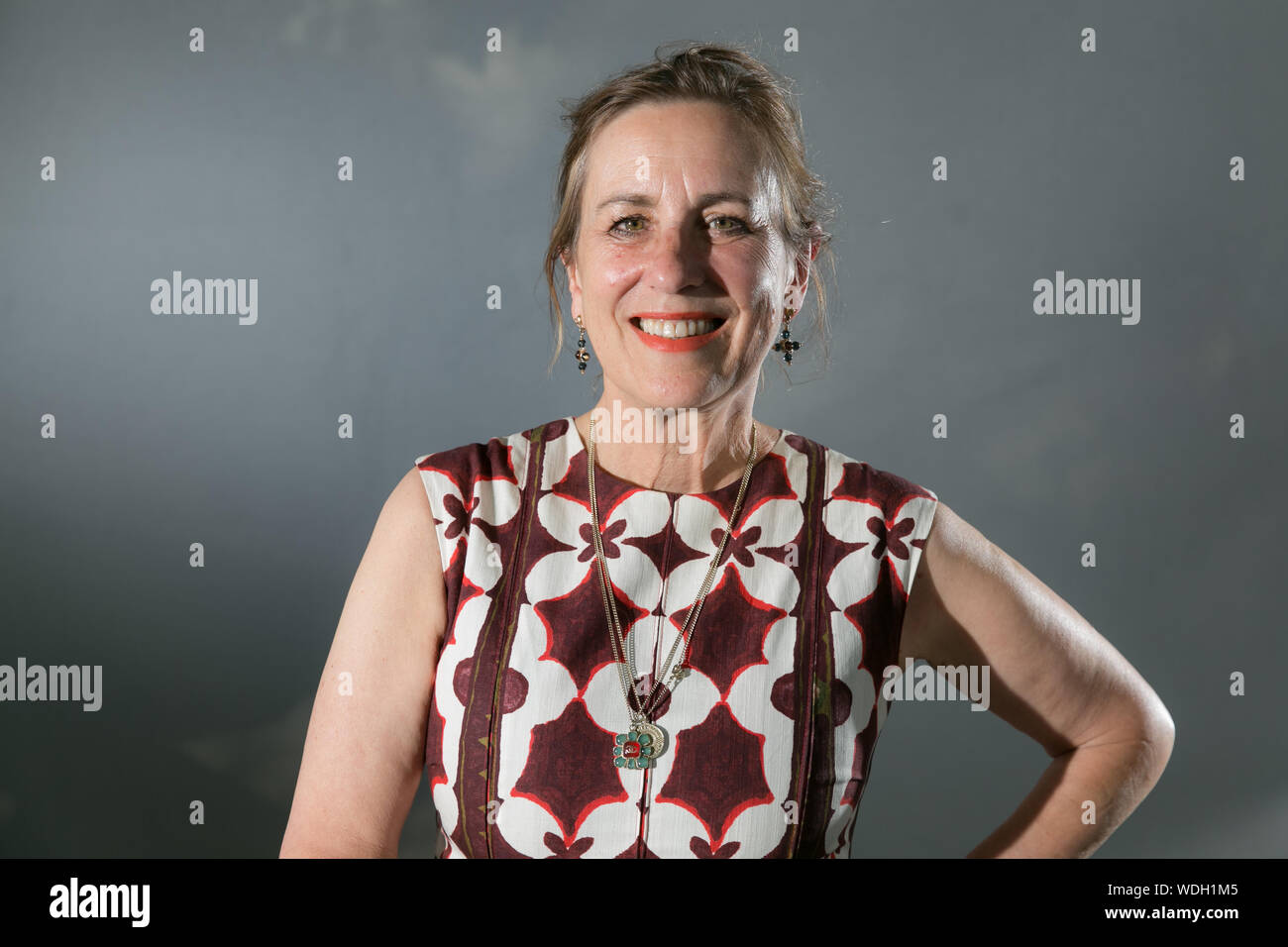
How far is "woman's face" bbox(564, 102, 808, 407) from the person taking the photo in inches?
59.2

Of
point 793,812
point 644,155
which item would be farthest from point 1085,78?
point 793,812

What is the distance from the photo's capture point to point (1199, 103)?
2.65 metres

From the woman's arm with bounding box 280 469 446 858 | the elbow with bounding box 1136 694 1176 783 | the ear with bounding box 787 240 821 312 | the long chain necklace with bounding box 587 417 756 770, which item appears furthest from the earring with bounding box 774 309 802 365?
the elbow with bounding box 1136 694 1176 783

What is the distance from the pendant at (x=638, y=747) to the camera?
1.45 meters

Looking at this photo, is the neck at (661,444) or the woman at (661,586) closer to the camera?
the woman at (661,586)

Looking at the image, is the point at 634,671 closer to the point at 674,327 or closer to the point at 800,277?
the point at 674,327

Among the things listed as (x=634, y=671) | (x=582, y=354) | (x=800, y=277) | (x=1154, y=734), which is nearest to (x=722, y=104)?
(x=800, y=277)

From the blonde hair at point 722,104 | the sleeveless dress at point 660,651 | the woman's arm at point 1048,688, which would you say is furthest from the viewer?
the woman's arm at point 1048,688

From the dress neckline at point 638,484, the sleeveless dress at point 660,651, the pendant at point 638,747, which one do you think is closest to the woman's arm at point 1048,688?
the sleeveless dress at point 660,651

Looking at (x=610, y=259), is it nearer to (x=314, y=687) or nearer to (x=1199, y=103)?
(x=314, y=687)

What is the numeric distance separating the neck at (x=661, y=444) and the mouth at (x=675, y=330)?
11 cm

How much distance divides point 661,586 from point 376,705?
16.0 inches

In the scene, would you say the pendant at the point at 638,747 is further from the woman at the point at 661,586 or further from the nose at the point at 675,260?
the nose at the point at 675,260

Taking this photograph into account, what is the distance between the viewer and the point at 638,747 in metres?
1.45
